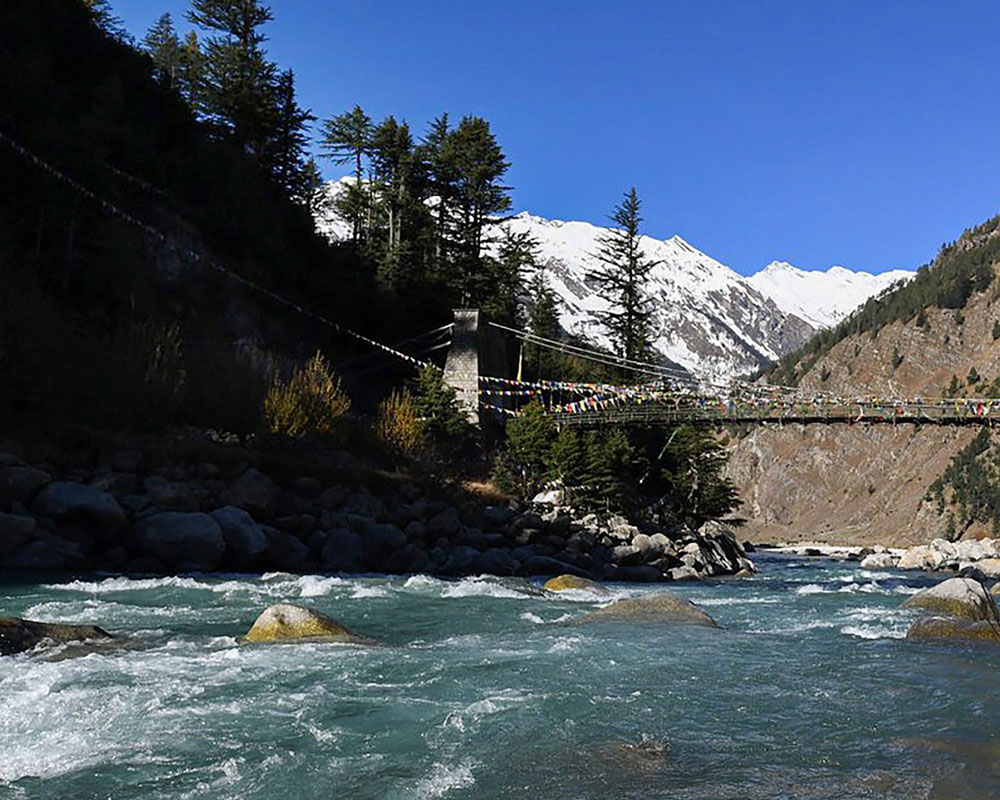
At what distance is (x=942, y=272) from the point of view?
10475 cm

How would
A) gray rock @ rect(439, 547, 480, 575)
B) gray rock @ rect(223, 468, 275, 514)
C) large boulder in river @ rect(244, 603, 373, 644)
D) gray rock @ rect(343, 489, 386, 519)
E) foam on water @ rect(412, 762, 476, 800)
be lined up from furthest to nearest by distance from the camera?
gray rock @ rect(343, 489, 386, 519) < gray rock @ rect(439, 547, 480, 575) < gray rock @ rect(223, 468, 275, 514) < large boulder in river @ rect(244, 603, 373, 644) < foam on water @ rect(412, 762, 476, 800)

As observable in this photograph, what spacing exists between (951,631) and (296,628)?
764 centimetres

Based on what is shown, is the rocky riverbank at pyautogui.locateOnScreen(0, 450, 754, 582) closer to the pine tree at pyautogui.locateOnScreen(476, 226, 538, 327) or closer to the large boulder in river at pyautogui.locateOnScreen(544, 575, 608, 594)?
the large boulder in river at pyautogui.locateOnScreen(544, 575, 608, 594)

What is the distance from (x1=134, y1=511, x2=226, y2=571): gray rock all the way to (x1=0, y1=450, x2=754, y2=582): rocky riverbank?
2cm

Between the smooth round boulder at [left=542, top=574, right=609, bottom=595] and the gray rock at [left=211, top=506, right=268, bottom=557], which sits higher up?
the gray rock at [left=211, top=506, right=268, bottom=557]

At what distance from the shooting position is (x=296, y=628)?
904 cm

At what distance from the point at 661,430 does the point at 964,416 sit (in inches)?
508

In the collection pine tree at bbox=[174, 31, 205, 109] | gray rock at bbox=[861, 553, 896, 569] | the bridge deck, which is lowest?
gray rock at bbox=[861, 553, 896, 569]

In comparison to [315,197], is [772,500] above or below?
below

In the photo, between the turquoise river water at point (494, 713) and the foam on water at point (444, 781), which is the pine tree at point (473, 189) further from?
the foam on water at point (444, 781)

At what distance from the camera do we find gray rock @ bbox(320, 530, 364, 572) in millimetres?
18219

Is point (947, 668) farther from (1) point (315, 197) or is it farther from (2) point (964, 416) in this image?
(1) point (315, 197)

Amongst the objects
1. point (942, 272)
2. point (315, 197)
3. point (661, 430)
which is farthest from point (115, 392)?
point (942, 272)

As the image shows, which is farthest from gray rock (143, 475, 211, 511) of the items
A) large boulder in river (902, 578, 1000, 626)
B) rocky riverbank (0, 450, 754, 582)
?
large boulder in river (902, 578, 1000, 626)
